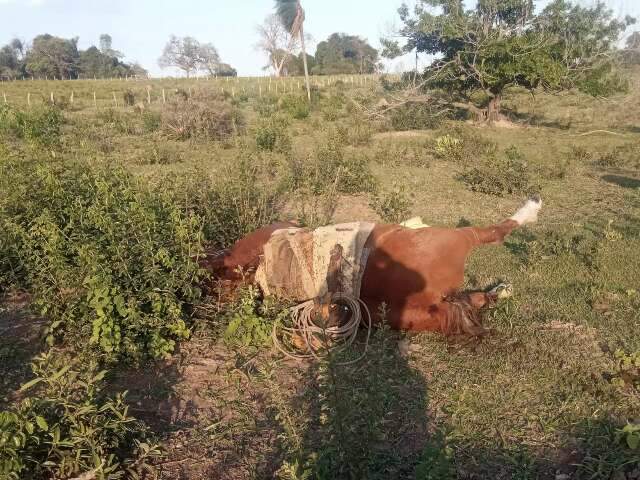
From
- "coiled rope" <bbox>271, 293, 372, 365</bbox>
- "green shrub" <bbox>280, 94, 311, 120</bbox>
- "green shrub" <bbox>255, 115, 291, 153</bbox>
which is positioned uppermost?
"green shrub" <bbox>280, 94, 311, 120</bbox>

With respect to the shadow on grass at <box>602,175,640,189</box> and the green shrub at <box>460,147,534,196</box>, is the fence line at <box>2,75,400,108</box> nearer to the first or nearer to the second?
the green shrub at <box>460,147,534,196</box>

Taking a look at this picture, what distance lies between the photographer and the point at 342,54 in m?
67.4

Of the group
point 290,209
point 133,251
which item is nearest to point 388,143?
point 290,209

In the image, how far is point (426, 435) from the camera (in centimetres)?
299

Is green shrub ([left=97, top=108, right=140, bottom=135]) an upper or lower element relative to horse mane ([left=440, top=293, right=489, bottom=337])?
upper

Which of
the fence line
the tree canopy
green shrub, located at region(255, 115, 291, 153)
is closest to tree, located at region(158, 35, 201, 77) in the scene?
the tree canopy

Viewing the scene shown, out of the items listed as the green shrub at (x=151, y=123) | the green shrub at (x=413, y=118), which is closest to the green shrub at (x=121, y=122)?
the green shrub at (x=151, y=123)

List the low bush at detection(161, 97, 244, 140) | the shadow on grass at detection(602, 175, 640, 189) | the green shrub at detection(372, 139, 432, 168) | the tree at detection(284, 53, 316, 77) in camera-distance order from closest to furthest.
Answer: the shadow on grass at detection(602, 175, 640, 189) < the green shrub at detection(372, 139, 432, 168) < the low bush at detection(161, 97, 244, 140) < the tree at detection(284, 53, 316, 77)

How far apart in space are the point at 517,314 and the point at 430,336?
82cm

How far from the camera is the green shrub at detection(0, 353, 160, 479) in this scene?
7.69 ft

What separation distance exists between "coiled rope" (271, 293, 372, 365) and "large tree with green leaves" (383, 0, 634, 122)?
12.5 metres

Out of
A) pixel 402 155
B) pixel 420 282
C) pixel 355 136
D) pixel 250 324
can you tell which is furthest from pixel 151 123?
pixel 420 282

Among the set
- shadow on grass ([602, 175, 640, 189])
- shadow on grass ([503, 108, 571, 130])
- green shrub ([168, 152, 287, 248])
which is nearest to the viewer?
green shrub ([168, 152, 287, 248])

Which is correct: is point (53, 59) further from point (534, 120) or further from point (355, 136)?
point (355, 136)
